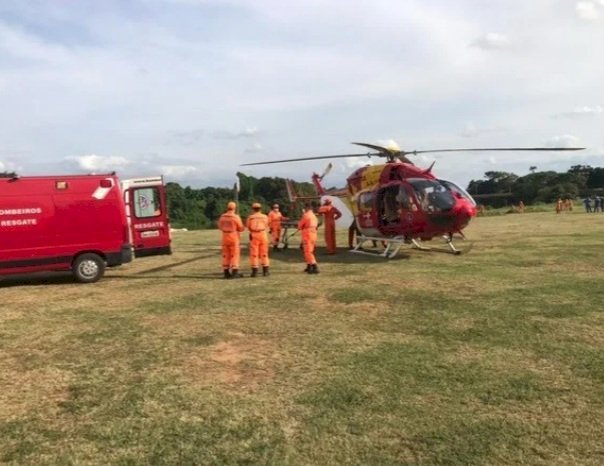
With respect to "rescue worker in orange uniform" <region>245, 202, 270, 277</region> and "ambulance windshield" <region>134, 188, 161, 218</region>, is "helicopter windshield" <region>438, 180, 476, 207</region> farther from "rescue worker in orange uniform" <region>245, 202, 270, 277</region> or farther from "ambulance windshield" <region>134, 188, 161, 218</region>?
"ambulance windshield" <region>134, 188, 161, 218</region>

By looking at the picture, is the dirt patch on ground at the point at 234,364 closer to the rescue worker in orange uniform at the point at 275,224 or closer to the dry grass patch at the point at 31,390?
the dry grass patch at the point at 31,390

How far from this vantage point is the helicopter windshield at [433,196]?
12.9 metres

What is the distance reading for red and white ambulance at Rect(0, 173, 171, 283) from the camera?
428 inches

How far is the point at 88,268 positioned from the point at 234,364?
279 inches

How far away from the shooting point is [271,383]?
5160mm

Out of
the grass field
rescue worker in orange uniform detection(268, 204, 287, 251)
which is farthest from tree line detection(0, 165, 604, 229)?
the grass field

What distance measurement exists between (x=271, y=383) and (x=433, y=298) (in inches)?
163

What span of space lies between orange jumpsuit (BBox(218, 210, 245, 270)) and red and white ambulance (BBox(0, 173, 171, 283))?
2211 millimetres

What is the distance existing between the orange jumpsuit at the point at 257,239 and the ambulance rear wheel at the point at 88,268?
10.7 feet

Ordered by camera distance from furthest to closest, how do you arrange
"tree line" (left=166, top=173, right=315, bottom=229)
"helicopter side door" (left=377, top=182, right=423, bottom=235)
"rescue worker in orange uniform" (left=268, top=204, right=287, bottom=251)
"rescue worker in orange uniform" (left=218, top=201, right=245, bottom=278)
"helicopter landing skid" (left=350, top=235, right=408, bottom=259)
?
"tree line" (left=166, top=173, right=315, bottom=229) < "rescue worker in orange uniform" (left=268, top=204, right=287, bottom=251) < "helicopter landing skid" (left=350, top=235, right=408, bottom=259) < "helicopter side door" (left=377, top=182, right=423, bottom=235) < "rescue worker in orange uniform" (left=218, top=201, right=245, bottom=278)

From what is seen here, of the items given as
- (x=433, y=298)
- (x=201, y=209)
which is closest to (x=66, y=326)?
(x=433, y=298)

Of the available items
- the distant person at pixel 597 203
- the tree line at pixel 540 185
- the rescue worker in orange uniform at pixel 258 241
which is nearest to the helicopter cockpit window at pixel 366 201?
the rescue worker in orange uniform at pixel 258 241

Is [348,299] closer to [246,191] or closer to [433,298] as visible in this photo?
[433,298]

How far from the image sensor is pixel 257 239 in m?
11.6
